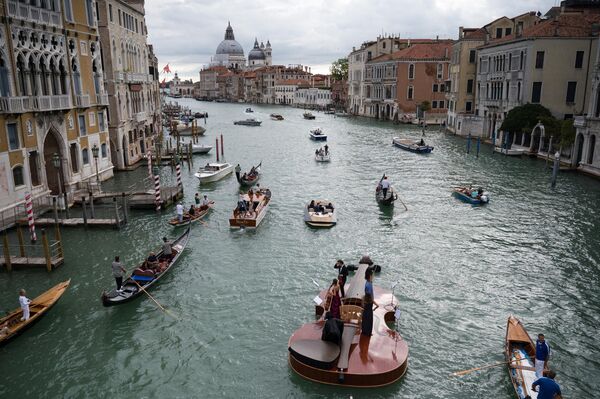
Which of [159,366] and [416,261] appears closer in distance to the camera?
[159,366]

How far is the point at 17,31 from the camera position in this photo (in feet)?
70.4

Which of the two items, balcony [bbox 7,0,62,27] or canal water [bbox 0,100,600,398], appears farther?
balcony [bbox 7,0,62,27]

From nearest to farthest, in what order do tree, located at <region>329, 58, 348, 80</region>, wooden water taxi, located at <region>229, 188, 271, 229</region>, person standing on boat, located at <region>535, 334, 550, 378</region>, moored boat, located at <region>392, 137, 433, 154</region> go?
person standing on boat, located at <region>535, 334, 550, 378</region> < wooden water taxi, located at <region>229, 188, 271, 229</region> < moored boat, located at <region>392, 137, 433, 154</region> < tree, located at <region>329, 58, 348, 80</region>

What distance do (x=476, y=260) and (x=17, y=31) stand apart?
21.9 meters

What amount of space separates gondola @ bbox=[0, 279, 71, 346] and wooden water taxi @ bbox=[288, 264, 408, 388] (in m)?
7.42

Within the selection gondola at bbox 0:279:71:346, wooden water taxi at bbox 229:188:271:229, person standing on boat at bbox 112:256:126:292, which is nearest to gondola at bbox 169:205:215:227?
wooden water taxi at bbox 229:188:271:229

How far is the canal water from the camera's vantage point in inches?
455

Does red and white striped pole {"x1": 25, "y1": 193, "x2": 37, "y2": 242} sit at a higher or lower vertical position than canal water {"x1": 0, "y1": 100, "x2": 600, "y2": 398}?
higher

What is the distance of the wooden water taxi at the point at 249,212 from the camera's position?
72.8ft

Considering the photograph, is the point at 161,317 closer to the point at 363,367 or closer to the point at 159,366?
the point at 159,366

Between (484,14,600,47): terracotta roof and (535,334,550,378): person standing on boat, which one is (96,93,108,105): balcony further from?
(484,14,600,47): terracotta roof

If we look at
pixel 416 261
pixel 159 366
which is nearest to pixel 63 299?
pixel 159 366

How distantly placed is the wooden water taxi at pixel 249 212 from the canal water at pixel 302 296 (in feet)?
1.52

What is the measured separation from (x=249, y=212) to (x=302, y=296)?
26.5 ft
